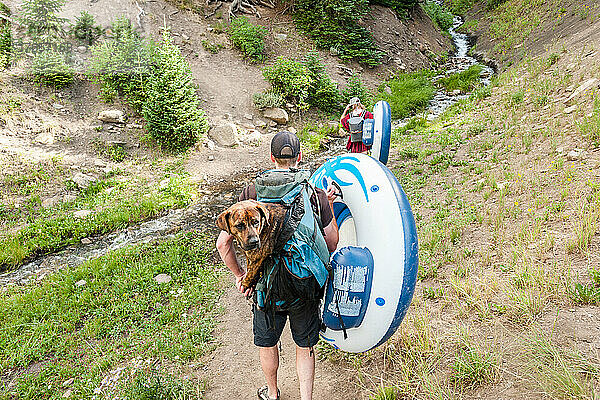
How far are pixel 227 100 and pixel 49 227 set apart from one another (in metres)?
7.60

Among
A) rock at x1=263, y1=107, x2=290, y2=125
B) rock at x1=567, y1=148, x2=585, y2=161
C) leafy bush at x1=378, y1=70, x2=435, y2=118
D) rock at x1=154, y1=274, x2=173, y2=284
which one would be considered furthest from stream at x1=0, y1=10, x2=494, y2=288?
rock at x1=567, y1=148, x2=585, y2=161

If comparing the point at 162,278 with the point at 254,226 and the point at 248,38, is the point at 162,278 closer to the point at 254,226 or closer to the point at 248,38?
the point at 254,226

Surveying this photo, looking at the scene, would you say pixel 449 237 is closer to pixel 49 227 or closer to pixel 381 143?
pixel 381 143

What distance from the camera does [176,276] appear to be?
5625 millimetres

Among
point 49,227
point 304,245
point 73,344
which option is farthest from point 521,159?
point 49,227

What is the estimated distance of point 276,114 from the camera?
12906 mm

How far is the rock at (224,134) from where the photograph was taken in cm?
1143

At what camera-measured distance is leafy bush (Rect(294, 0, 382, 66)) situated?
17.7m

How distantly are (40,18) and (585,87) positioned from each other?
14.9 metres

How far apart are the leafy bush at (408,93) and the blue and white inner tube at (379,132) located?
7501 millimetres

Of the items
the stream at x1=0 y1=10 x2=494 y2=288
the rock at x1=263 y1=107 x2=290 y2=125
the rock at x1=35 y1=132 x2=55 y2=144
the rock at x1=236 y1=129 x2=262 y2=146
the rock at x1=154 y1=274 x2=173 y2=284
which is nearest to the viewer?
the rock at x1=154 y1=274 x2=173 y2=284

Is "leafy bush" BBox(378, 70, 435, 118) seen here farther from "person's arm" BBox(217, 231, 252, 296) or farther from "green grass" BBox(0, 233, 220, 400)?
"person's arm" BBox(217, 231, 252, 296)

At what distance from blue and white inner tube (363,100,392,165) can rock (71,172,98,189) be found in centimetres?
638

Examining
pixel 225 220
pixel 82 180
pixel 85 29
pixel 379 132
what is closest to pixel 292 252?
pixel 225 220
